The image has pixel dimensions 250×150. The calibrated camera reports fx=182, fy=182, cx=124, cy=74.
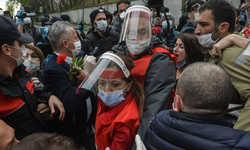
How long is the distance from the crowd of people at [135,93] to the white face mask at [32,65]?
47 centimetres

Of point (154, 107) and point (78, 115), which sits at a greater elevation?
point (154, 107)

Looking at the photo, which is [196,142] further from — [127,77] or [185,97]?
[127,77]

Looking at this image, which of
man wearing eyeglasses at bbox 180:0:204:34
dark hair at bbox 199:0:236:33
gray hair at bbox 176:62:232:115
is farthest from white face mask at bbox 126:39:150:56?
man wearing eyeglasses at bbox 180:0:204:34

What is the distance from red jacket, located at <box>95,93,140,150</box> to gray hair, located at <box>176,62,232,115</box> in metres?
0.63

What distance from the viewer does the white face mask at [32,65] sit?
291 cm

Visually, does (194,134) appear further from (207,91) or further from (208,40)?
(208,40)

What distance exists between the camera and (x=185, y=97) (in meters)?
1.30

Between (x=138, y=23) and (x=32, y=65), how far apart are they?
1.92 metres

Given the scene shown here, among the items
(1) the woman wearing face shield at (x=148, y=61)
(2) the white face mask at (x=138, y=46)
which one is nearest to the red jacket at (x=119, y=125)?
(1) the woman wearing face shield at (x=148, y=61)

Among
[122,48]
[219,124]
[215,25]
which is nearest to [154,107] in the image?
[219,124]

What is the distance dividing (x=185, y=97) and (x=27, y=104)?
5.72 feet

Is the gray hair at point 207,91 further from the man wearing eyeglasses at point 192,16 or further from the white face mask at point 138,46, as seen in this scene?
the man wearing eyeglasses at point 192,16

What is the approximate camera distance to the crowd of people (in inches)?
47.5

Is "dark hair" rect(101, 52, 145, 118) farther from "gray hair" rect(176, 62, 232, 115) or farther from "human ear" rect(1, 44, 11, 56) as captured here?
"human ear" rect(1, 44, 11, 56)
